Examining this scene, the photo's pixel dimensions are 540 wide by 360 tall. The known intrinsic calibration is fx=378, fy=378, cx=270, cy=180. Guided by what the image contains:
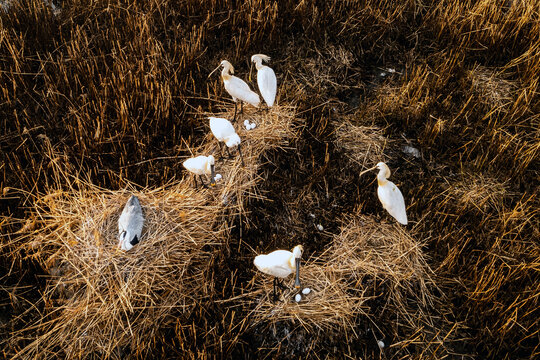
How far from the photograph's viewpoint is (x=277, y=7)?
3.55 meters

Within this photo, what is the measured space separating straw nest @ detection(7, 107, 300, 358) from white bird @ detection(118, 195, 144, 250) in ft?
0.19

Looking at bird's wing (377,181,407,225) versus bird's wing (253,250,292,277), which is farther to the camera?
bird's wing (377,181,407,225)

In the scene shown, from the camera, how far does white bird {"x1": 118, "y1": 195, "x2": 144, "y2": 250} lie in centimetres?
221

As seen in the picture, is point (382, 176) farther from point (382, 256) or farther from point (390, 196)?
point (382, 256)

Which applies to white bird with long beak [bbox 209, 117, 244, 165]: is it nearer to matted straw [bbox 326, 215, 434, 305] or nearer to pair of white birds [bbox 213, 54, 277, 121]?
pair of white birds [bbox 213, 54, 277, 121]

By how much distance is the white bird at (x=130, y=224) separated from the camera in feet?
7.25

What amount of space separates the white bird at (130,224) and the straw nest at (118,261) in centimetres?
6

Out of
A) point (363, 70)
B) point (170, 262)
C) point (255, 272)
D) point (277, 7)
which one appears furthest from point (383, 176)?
point (277, 7)

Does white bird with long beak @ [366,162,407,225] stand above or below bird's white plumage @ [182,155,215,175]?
below

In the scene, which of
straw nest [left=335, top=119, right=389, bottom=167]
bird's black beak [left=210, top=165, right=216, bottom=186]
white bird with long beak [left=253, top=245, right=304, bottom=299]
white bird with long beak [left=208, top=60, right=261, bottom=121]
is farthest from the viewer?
straw nest [left=335, top=119, right=389, bottom=167]

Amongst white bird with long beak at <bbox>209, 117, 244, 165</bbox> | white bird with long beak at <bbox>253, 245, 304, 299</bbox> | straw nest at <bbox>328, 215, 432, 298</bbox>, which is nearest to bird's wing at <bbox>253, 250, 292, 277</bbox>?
white bird with long beak at <bbox>253, 245, 304, 299</bbox>

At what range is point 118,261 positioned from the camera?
2.19 meters

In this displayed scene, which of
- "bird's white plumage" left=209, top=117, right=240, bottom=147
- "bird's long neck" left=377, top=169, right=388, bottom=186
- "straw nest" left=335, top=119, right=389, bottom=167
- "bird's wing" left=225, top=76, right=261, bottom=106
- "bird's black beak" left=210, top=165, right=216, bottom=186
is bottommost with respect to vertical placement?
"straw nest" left=335, top=119, right=389, bottom=167

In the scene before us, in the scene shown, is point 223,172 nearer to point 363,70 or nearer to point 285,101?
point 285,101
